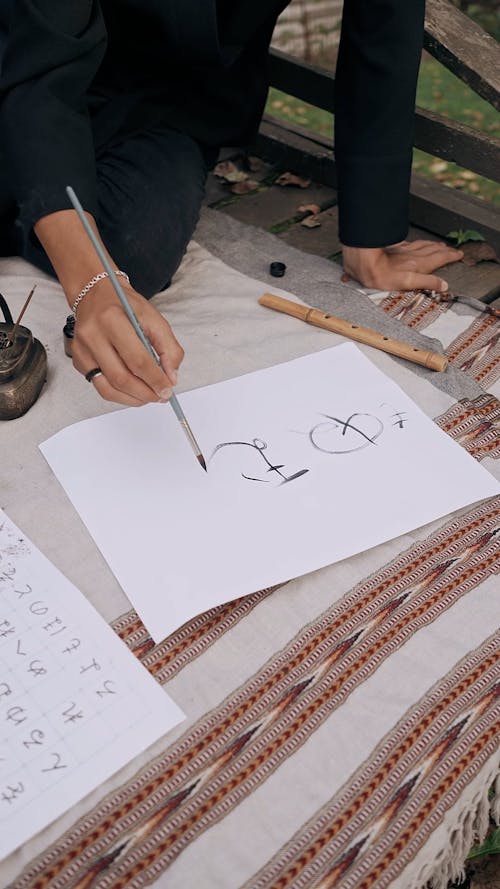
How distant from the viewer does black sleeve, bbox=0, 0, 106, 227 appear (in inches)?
45.9

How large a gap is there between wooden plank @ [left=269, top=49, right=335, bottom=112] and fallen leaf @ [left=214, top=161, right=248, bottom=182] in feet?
0.74

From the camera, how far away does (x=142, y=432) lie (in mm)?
1127

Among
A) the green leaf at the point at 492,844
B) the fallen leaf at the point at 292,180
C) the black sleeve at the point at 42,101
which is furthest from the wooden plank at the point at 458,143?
the green leaf at the point at 492,844

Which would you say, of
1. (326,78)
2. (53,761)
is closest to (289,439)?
(53,761)

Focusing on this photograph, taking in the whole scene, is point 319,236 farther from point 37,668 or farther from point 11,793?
point 11,793

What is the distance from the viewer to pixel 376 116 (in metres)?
1.48

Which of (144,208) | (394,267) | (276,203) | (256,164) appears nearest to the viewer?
(144,208)

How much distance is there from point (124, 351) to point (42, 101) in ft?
1.58

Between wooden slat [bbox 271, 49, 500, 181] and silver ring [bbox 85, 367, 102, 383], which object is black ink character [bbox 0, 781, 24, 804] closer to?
silver ring [bbox 85, 367, 102, 383]

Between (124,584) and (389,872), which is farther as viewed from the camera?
(124,584)

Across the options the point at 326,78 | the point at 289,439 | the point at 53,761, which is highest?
the point at 326,78

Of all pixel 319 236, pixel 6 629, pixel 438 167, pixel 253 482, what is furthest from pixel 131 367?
pixel 438 167

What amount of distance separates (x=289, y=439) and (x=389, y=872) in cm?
56

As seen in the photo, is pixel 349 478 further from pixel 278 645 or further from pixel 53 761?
pixel 53 761
